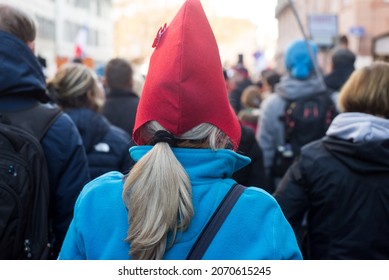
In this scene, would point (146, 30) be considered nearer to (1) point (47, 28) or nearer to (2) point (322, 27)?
(1) point (47, 28)

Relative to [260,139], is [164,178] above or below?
above

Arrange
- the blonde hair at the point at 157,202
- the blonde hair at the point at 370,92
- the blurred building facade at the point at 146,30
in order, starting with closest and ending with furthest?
the blonde hair at the point at 157,202 < the blonde hair at the point at 370,92 < the blurred building facade at the point at 146,30

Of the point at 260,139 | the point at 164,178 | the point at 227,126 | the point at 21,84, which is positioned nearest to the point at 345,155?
the point at 227,126

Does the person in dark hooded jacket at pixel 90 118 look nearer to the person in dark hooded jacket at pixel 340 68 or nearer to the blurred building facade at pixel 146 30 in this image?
the person in dark hooded jacket at pixel 340 68

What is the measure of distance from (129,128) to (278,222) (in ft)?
11.2

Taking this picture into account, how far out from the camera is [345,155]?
109 inches

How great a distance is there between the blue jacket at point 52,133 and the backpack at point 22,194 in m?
0.12

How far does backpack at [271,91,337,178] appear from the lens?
478cm

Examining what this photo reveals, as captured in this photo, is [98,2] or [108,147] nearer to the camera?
[108,147]

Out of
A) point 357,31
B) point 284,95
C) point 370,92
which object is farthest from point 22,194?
point 357,31

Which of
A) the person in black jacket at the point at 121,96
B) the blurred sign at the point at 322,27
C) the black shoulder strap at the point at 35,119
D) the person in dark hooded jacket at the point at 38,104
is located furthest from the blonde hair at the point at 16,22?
the blurred sign at the point at 322,27

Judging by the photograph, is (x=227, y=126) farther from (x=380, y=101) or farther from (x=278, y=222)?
(x=380, y=101)

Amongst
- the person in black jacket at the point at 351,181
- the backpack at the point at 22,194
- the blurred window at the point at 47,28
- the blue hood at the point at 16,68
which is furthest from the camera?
the blurred window at the point at 47,28

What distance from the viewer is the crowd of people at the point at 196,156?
1.62m
